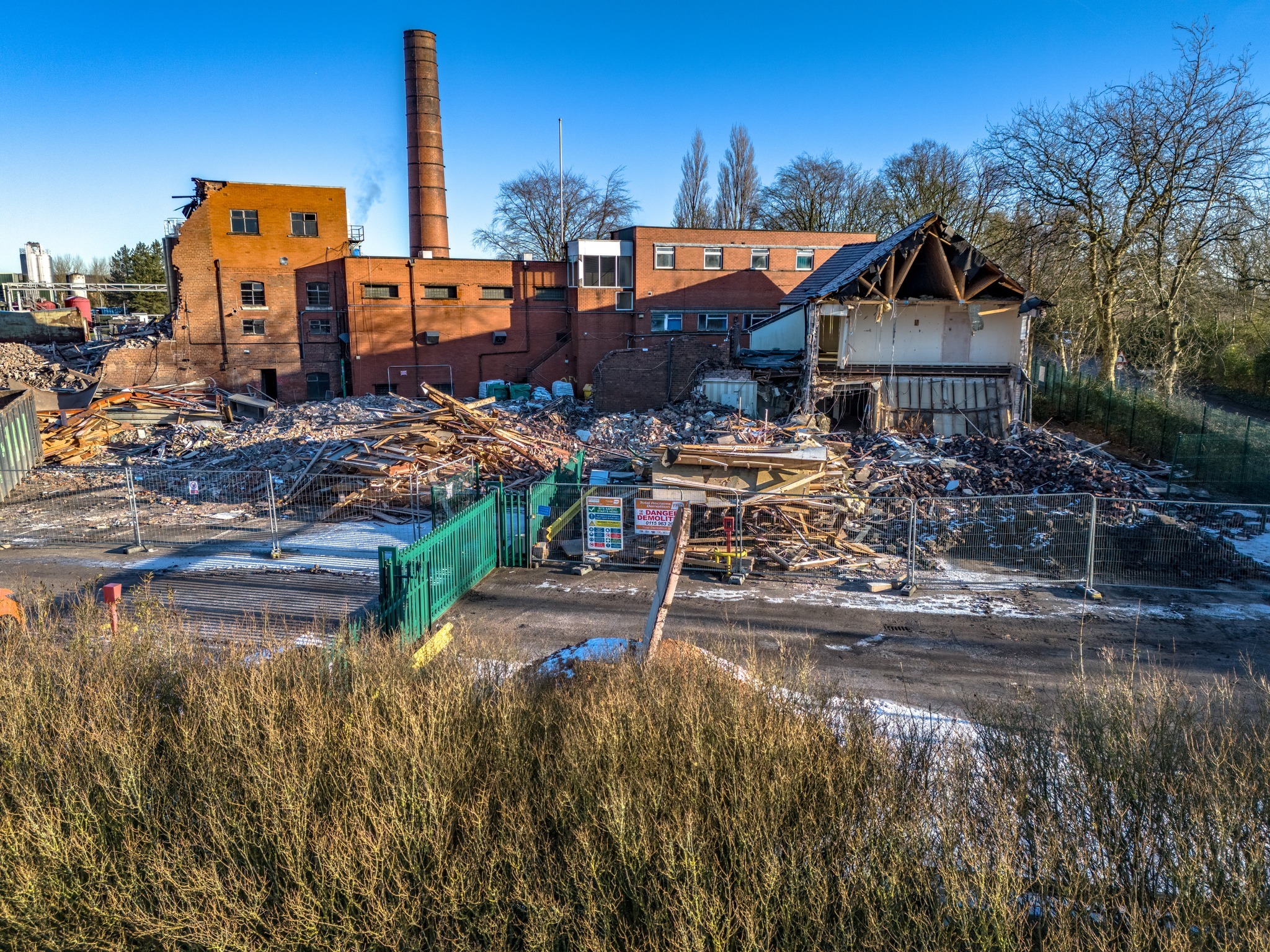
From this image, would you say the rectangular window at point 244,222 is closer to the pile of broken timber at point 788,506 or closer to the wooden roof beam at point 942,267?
the pile of broken timber at point 788,506

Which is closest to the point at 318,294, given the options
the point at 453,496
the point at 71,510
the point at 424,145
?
the point at 424,145

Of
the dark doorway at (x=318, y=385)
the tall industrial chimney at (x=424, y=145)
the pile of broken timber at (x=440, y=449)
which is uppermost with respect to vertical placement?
the tall industrial chimney at (x=424, y=145)

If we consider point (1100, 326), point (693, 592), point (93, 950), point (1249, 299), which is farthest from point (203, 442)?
point (1249, 299)

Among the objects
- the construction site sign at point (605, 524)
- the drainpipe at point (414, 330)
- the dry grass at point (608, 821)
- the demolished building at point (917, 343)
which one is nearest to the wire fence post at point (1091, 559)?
the dry grass at point (608, 821)

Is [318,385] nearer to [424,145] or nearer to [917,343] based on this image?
[424,145]

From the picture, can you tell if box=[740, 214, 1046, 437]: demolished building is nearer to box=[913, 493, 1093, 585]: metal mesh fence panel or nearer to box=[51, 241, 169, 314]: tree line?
box=[913, 493, 1093, 585]: metal mesh fence panel

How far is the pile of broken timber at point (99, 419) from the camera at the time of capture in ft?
80.3

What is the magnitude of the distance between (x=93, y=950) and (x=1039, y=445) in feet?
74.7

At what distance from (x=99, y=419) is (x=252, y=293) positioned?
41.9 ft

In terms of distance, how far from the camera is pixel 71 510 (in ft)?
63.3

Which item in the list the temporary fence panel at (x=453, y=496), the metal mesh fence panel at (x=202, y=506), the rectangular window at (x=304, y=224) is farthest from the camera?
the rectangular window at (x=304, y=224)

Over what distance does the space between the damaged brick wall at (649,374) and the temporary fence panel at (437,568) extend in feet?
59.2

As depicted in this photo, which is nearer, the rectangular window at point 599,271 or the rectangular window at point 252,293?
the rectangular window at point 252,293

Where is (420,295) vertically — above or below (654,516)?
above
